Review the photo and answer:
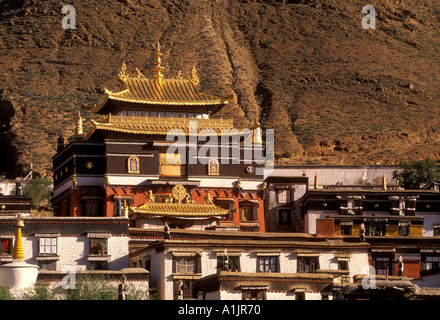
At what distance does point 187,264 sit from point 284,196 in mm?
25592

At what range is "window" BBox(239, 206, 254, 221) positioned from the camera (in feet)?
317

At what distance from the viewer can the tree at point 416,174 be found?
366 feet

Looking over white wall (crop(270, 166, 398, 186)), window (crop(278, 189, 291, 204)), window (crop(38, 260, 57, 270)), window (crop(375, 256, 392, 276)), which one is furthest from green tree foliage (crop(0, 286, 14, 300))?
white wall (crop(270, 166, 398, 186))

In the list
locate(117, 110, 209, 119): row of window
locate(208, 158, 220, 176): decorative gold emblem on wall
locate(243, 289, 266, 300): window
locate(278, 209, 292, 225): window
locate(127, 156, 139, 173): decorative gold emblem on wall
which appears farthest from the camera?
locate(278, 209, 292, 225): window

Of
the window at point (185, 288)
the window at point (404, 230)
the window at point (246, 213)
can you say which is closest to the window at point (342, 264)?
the window at point (185, 288)

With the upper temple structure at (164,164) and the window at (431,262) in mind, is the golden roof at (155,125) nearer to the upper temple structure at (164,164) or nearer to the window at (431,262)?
the upper temple structure at (164,164)

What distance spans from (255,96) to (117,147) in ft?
249

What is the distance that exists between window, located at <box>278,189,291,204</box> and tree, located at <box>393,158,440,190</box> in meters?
12.9

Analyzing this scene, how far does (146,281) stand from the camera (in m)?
73.7

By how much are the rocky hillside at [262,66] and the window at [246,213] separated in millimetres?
46495

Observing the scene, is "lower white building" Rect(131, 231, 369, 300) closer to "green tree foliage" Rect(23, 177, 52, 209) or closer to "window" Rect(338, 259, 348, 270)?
"window" Rect(338, 259, 348, 270)
